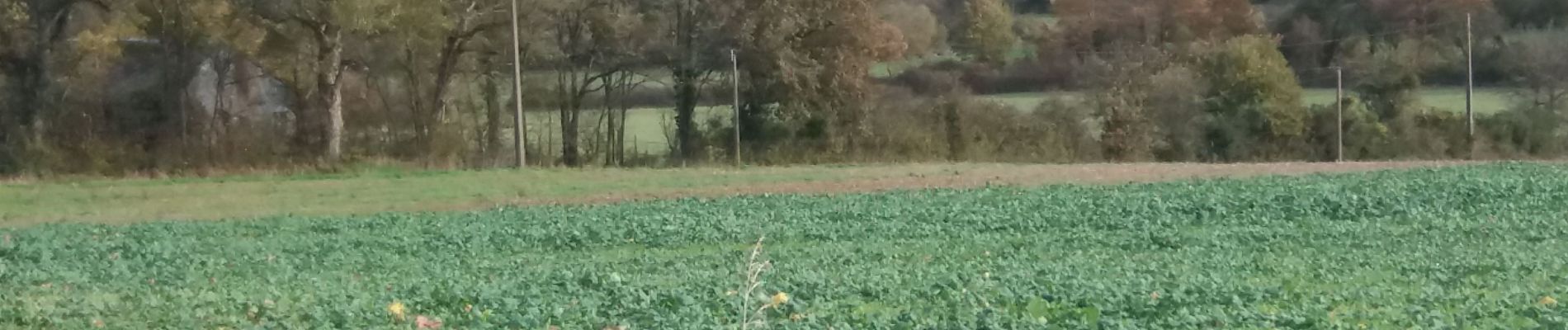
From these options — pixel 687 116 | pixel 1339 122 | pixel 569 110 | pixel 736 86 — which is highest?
pixel 736 86

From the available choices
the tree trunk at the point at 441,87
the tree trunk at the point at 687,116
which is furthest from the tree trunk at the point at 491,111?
the tree trunk at the point at 687,116

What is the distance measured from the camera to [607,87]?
4500cm

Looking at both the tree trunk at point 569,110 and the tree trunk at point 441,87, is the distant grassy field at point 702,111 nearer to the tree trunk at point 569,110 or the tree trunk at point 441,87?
the tree trunk at point 569,110

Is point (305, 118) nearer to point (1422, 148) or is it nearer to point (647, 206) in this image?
point (647, 206)

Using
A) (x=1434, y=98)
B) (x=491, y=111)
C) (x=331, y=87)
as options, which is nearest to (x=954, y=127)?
(x=491, y=111)

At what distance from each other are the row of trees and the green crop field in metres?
15.8

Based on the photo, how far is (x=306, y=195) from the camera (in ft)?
102

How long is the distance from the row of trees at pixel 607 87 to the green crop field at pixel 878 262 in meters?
15.8

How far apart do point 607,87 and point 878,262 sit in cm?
3067

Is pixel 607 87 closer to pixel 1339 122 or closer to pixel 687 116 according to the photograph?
pixel 687 116

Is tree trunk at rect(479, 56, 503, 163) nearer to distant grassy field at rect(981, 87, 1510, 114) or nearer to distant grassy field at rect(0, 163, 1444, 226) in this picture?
distant grassy field at rect(0, 163, 1444, 226)

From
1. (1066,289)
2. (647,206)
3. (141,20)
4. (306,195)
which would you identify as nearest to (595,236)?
(647,206)

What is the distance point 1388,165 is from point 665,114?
20477 mm

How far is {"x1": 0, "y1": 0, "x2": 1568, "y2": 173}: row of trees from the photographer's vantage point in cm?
3875
